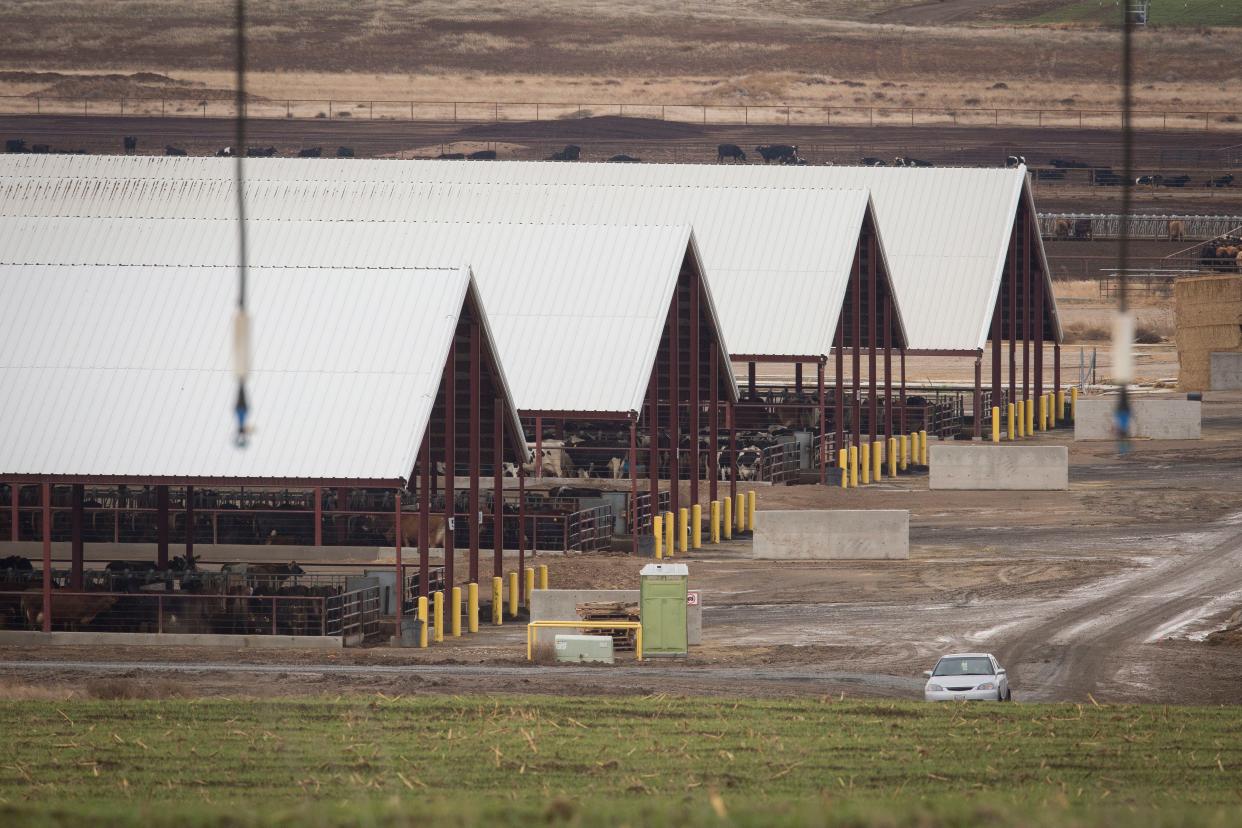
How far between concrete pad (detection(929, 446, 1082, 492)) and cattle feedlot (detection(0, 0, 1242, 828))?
0.10 metres

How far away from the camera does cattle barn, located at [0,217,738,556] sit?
49.4 meters

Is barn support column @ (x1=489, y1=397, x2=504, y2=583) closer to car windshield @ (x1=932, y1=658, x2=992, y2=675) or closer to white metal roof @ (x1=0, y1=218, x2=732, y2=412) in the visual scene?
white metal roof @ (x1=0, y1=218, x2=732, y2=412)

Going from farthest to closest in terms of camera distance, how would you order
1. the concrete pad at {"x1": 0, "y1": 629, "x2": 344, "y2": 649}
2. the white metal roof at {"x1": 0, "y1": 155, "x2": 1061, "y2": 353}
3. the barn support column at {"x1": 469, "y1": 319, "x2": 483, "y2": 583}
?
the white metal roof at {"x1": 0, "y1": 155, "x2": 1061, "y2": 353} → the barn support column at {"x1": 469, "y1": 319, "x2": 483, "y2": 583} → the concrete pad at {"x1": 0, "y1": 629, "x2": 344, "y2": 649}

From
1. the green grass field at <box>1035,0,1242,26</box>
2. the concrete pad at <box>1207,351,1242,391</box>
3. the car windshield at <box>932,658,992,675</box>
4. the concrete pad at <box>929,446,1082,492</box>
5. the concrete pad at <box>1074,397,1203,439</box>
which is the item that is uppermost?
the green grass field at <box>1035,0,1242,26</box>

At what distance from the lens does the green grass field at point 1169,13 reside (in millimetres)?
178250

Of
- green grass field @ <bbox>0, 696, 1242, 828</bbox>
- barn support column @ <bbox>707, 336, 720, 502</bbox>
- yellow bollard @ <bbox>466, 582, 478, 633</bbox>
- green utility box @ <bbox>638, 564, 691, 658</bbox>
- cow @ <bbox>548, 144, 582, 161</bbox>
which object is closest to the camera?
green grass field @ <bbox>0, 696, 1242, 828</bbox>

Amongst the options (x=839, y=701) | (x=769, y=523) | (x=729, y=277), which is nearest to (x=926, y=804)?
(x=839, y=701)

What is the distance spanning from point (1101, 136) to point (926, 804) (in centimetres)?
12673

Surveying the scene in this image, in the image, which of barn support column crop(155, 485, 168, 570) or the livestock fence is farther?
the livestock fence

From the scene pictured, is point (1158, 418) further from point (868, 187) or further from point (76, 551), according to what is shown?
point (76, 551)

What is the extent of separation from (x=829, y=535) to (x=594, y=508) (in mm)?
5249

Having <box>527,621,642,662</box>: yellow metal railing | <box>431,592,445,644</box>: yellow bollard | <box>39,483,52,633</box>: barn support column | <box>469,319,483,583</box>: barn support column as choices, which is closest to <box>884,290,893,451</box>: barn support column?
<box>469,319,483,583</box>: barn support column

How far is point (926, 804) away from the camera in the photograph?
19.4 m

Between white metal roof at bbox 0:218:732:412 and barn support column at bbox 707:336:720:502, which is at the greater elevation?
white metal roof at bbox 0:218:732:412
